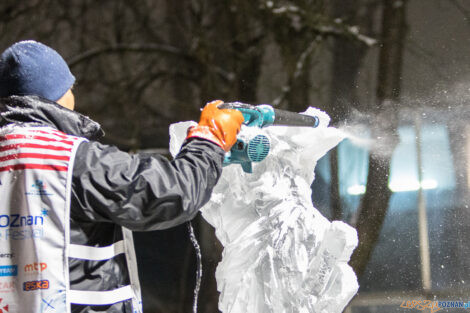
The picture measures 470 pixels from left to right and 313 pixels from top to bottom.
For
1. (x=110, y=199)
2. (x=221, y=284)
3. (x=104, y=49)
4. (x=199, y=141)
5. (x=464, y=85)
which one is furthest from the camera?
(x=104, y=49)

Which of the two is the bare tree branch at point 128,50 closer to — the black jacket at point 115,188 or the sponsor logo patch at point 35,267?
the black jacket at point 115,188

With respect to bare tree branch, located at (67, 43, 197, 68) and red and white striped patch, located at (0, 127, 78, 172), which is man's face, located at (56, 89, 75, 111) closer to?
red and white striped patch, located at (0, 127, 78, 172)

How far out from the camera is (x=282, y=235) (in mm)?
1594

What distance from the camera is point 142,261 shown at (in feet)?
6.73

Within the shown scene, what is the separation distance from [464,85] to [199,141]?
37.0 inches

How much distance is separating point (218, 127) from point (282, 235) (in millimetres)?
552

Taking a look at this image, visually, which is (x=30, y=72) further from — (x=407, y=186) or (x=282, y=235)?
(x=407, y=186)

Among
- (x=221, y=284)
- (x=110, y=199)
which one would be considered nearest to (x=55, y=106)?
(x=110, y=199)

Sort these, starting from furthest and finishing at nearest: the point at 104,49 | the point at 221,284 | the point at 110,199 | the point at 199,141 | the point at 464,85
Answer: the point at 104,49, the point at 221,284, the point at 464,85, the point at 199,141, the point at 110,199

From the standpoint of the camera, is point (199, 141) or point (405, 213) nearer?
point (199, 141)

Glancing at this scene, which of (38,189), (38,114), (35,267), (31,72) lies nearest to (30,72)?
(31,72)

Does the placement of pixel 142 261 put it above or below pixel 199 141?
below

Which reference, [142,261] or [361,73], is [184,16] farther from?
[142,261]

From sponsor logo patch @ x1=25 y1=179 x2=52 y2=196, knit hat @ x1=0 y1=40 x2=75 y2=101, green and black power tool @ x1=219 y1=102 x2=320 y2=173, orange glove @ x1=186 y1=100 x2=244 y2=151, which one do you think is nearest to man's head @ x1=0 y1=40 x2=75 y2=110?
knit hat @ x1=0 y1=40 x2=75 y2=101
